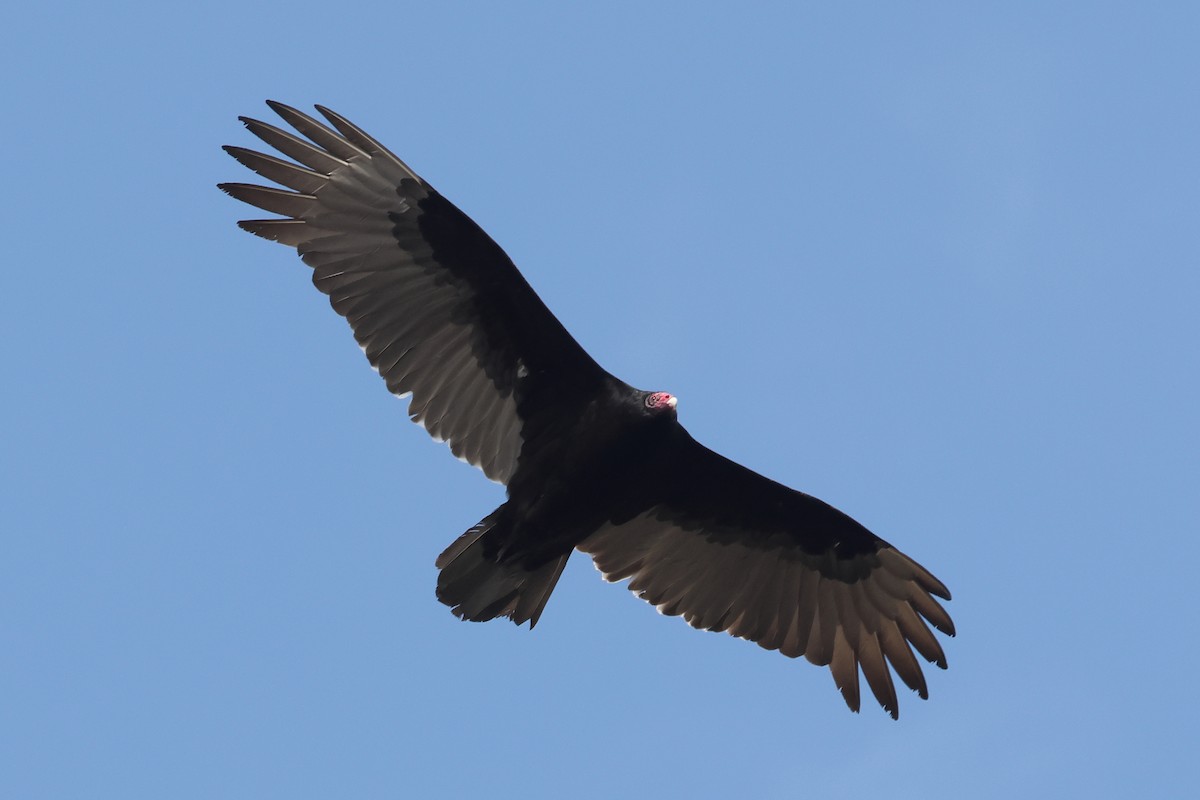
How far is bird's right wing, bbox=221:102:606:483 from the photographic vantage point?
1056 centimetres

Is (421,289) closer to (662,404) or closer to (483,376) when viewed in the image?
(483,376)

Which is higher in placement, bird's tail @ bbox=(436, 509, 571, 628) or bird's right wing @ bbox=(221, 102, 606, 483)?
bird's right wing @ bbox=(221, 102, 606, 483)

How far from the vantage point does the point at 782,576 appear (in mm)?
11562

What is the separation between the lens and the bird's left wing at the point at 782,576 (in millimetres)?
11336

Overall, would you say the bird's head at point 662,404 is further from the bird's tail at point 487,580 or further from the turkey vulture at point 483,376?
the bird's tail at point 487,580

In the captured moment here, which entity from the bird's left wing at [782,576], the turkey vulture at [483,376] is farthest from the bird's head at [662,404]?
the bird's left wing at [782,576]

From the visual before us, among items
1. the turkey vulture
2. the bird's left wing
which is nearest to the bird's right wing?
the turkey vulture

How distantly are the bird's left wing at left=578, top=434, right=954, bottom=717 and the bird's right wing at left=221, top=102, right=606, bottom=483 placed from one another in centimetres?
110

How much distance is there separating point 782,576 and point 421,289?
292 centimetres

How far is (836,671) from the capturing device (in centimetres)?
1144

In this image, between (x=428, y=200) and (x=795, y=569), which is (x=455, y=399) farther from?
(x=795, y=569)

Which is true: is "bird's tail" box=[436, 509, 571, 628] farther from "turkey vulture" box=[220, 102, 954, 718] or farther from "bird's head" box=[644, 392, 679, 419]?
"bird's head" box=[644, 392, 679, 419]

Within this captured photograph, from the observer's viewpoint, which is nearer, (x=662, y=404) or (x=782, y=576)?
(x=662, y=404)

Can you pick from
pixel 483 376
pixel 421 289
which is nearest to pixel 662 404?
pixel 483 376
